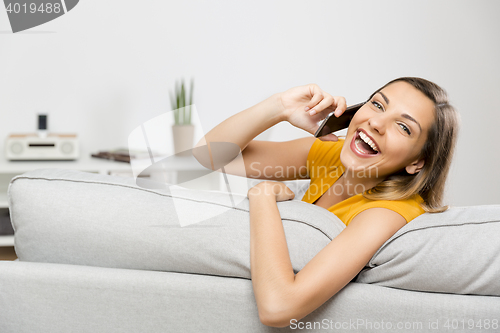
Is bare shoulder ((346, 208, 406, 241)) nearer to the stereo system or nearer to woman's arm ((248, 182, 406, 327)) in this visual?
woman's arm ((248, 182, 406, 327))

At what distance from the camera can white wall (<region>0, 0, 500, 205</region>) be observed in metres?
2.96

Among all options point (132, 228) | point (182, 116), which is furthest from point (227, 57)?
point (132, 228)

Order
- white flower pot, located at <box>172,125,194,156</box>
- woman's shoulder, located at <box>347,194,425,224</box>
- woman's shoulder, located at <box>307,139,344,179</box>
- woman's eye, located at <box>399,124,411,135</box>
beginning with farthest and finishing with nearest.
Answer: white flower pot, located at <box>172,125,194,156</box> < woman's shoulder, located at <box>307,139,344,179</box> < woman's eye, located at <box>399,124,411,135</box> < woman's shoulder, located at <box>347,194,425,224</box>

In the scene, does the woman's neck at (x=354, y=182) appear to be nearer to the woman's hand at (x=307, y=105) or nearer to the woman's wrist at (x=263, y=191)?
the woman's hand at (x=307, y=105)

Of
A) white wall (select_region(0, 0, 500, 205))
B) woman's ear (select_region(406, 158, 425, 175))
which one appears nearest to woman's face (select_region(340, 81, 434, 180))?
woman's ear (select_region(406, 158, 425, 175))

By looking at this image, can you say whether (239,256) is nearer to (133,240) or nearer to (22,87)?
(133,240)

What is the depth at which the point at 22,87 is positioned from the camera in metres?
2.95

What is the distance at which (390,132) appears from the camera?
109cm

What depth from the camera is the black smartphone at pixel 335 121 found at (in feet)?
3.98

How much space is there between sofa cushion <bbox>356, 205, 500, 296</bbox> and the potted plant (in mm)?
1862

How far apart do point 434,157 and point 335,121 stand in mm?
296

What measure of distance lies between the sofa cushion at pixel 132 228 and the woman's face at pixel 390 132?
0.41 meters

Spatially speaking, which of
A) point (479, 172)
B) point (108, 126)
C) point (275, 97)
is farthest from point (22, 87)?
point (479, 172)

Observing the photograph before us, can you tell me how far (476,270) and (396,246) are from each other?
0.45ft
